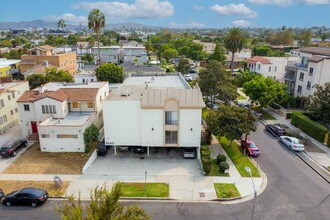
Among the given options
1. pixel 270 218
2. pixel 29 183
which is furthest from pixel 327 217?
pixel 29 183

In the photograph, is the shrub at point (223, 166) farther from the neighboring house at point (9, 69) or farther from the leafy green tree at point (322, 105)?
the neighboring house at point (9, 69)

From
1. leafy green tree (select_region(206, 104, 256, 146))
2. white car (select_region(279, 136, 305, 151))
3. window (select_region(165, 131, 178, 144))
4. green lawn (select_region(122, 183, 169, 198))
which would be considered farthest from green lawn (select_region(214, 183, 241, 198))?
white car (select_region(279, 136, 305, 151))

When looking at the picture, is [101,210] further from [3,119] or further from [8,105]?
[8,105]

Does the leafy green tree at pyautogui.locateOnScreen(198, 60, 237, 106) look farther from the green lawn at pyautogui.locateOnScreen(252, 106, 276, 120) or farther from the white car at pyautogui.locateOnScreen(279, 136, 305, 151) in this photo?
the white car at pyautogui.locateOnScreen(279, 136, 305, 151)

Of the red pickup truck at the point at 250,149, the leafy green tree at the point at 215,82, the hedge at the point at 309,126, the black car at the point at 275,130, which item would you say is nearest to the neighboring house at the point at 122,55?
the leafy green tree at the point at 215,82

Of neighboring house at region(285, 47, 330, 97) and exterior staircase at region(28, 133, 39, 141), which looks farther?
neighboring house at region(285, 47, 330, 97)

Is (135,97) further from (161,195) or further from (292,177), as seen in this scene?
(292,177)
